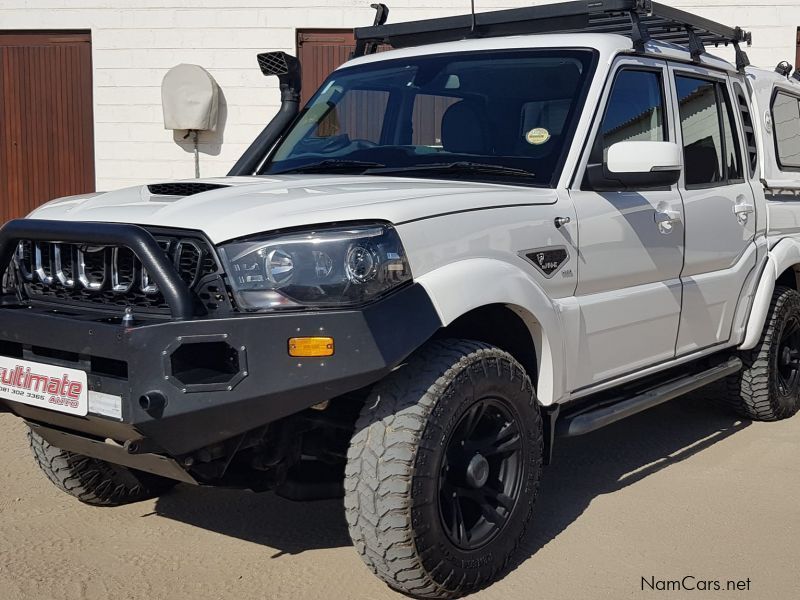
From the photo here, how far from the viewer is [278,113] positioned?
491 cm

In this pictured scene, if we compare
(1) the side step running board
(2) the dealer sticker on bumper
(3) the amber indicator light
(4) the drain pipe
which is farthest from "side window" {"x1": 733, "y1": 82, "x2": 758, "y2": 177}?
(2) the dealer sticker on bumper

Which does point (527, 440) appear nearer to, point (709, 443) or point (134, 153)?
point (709, 443)

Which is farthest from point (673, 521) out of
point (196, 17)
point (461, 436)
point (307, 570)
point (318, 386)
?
point (196, 17)

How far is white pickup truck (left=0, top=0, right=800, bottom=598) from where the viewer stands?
283 centimetres

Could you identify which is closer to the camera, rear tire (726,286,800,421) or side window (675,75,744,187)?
side window (675,75,744,187)

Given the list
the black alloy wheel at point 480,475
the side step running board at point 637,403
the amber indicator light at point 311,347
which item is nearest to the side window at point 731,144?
the side step running board at point 637,403

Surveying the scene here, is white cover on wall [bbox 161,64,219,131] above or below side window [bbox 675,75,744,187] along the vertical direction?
above

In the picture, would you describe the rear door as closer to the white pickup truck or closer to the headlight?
the white pickup truck

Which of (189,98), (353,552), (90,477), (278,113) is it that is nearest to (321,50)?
(189,98)

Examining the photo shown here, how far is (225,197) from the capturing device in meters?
3.15

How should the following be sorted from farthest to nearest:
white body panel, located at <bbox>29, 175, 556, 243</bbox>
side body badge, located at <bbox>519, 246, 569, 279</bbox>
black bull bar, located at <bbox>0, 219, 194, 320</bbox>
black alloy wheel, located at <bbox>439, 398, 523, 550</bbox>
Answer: side body badge, located at <bbox>519, 246, 569, 279</bbox>, black alloy wheel, located at <bbox>439, 398, 523, 550</bbox>, white body panel, located at <bbox>29, 175, 556, 243</bbox>, black bull bar, located at <bbox>0, 219, 194, 320</bbox>

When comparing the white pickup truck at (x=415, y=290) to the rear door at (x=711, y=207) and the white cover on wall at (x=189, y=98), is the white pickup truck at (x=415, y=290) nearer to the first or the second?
the rear door at (x=711, y=207)

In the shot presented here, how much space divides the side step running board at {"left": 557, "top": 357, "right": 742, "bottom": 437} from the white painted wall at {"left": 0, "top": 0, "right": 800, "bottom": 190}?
20.9 feet

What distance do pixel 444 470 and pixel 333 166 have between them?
5.01 ft
